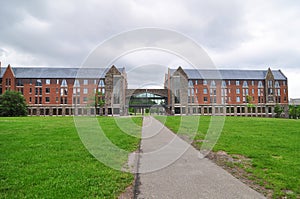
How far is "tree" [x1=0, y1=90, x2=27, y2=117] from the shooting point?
56.1 meters

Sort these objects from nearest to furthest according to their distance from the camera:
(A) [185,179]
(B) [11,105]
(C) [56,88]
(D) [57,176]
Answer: (A) [185,179]
(D) [57,176]
(B) [11,105]
(C) [56,88]

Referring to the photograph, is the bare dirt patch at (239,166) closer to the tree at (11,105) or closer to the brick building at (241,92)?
the tree at (11,105)

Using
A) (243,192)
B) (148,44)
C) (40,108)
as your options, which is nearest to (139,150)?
(148,44)

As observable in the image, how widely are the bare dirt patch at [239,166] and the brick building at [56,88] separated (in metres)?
66.0

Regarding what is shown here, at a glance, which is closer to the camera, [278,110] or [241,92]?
[278,110]

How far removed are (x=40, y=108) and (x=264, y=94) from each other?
79902mm

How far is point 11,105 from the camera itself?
57156 millimetres

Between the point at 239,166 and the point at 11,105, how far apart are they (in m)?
62.5

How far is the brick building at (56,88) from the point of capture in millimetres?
74188

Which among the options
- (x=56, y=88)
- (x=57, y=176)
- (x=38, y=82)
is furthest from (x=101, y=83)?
(x=57, y=176)

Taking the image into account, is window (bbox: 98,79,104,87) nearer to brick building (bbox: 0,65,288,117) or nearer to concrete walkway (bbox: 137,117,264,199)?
brick building (bbox: 0,65,288,117)

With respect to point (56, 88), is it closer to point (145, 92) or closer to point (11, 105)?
point (11, 105)

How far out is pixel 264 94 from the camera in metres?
84.9

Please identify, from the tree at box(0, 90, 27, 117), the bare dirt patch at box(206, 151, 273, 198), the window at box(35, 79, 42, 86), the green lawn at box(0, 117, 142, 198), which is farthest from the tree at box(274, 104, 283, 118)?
the green lawn at box(0, 117, 142, 198)
